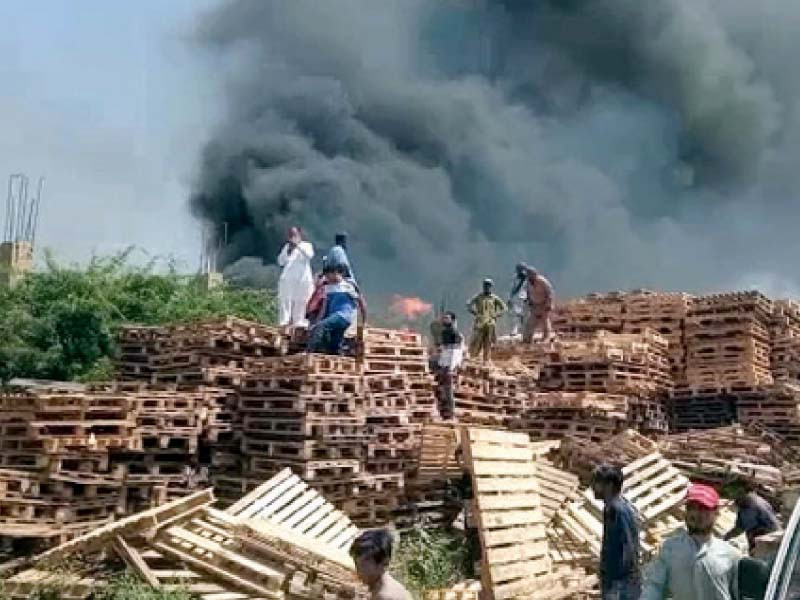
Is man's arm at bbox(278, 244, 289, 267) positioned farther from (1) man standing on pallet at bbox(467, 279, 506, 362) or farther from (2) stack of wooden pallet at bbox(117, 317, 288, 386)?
(1) man standing on pallet at bbox(467, 279, 506, 362)

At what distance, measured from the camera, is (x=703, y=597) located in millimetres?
4570

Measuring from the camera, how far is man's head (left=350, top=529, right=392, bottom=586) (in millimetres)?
4324

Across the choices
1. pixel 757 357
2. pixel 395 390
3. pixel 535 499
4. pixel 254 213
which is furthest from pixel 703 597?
pixel 254 213

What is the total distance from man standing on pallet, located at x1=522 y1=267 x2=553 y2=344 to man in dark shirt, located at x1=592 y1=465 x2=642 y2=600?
39.3ft

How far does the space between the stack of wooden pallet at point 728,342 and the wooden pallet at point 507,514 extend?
7.09 m

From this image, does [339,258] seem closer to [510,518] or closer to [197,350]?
[197,350]

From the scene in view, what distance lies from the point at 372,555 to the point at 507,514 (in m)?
5.47

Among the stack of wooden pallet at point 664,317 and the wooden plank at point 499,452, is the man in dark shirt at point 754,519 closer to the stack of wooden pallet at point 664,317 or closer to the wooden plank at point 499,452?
the wooden plank at point 499,452

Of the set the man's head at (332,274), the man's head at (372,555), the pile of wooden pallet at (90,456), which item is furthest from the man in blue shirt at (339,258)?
the man's head at (372,555)

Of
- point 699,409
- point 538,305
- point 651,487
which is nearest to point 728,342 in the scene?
point 699,409

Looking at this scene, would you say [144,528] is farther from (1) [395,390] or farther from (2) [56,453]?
(1) [395,390]

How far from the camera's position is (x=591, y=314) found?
18.6m

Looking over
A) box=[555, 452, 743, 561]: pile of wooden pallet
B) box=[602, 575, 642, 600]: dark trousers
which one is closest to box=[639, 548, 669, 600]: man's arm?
box=[602, 575, 642, 600]: dark trousers

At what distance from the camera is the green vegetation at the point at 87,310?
2275cm
